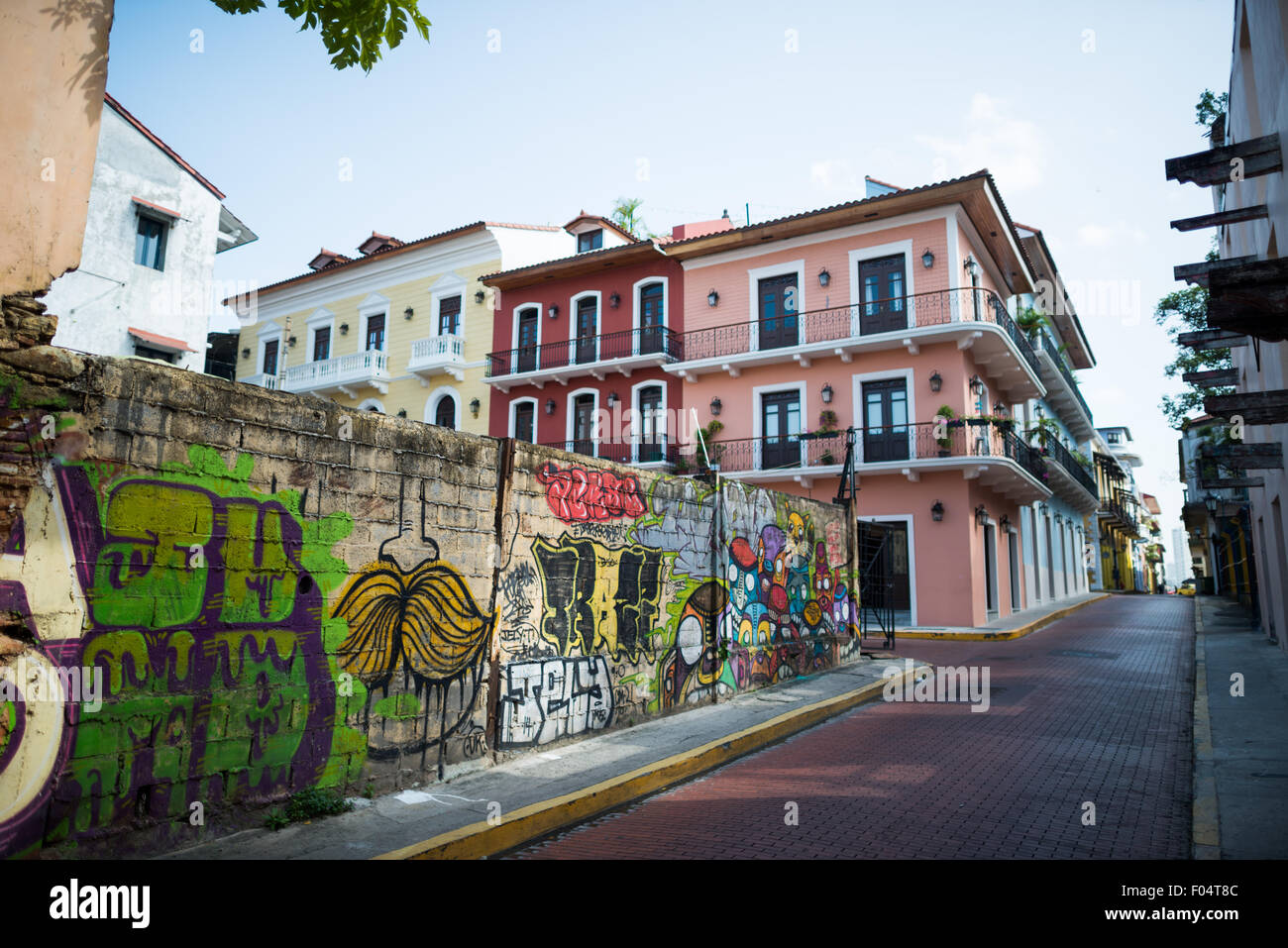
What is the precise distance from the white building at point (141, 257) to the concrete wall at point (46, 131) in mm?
13215

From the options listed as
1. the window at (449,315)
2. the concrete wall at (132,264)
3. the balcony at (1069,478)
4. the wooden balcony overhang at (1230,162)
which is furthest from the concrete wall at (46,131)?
the balcony at (1069,478)

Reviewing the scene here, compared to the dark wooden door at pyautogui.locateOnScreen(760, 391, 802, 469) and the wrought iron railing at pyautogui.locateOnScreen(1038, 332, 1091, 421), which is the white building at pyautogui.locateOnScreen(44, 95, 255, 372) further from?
the wrought iron railing at pyautogui.locateOnScreen(1038, 332, 1091, 421)

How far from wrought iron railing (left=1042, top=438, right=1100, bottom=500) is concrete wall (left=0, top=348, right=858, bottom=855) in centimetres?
2138

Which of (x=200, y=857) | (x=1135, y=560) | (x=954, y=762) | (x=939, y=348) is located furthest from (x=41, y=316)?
(x=1135, y=560)

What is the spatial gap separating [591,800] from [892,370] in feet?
54.9

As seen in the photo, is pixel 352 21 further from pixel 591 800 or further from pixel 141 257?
pixel 141 257

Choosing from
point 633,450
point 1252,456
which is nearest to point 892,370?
point 633,450

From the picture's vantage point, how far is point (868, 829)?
16.0 ft

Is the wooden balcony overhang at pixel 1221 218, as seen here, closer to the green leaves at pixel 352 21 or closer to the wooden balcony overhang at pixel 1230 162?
the wooden balcony overhang at pixel 1230 162

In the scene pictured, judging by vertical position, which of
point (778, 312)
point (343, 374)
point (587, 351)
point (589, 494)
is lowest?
point (589, 494)

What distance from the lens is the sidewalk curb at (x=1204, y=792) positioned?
445 centimetres

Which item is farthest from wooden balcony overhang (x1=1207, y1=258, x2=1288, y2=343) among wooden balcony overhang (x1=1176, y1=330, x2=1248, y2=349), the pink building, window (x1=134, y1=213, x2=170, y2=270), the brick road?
window (x1=134, y1=213, x2=170, y2=270)

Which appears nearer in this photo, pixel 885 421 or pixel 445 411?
pixel 885 421

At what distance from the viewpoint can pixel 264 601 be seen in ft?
15.4
